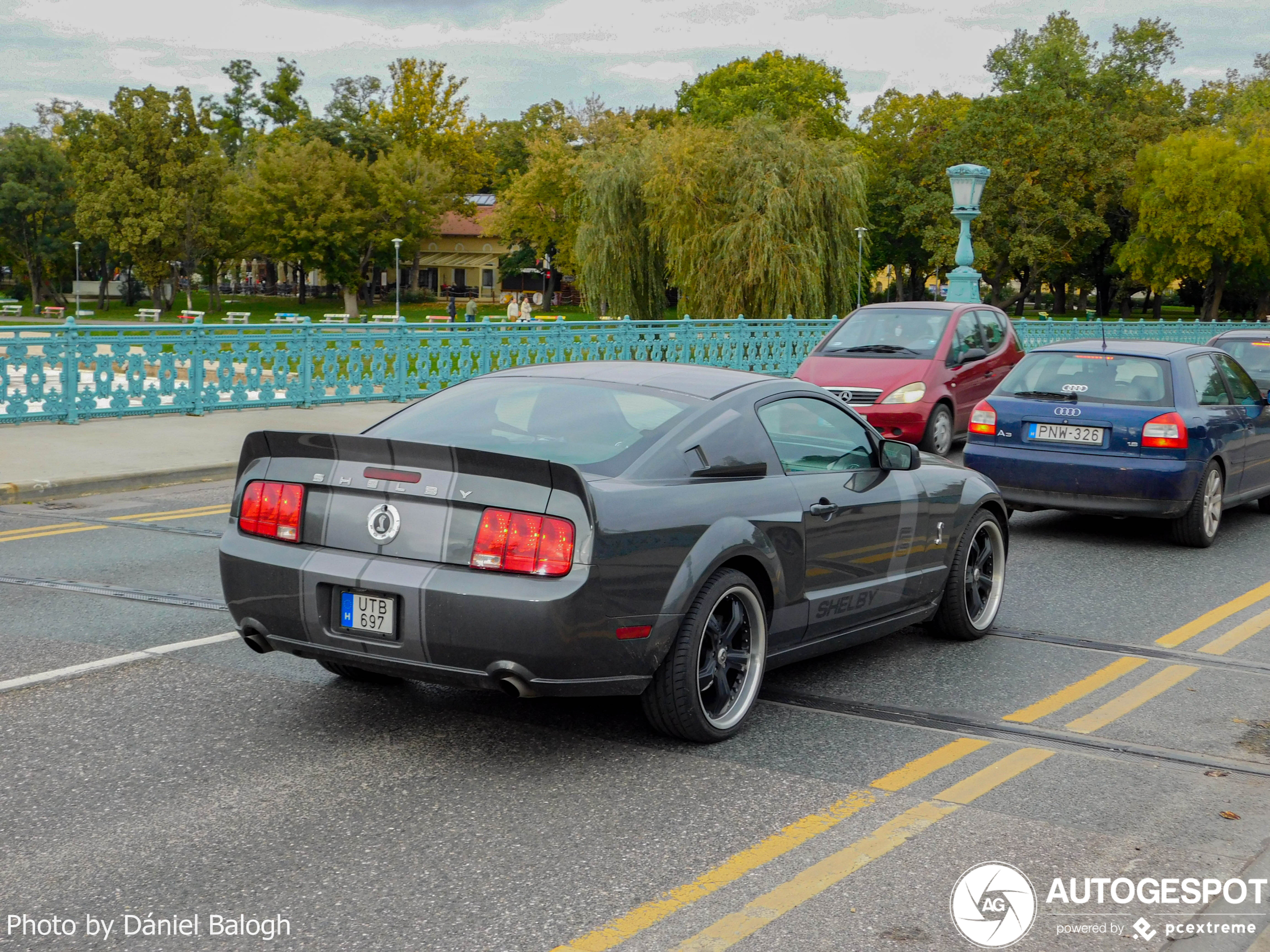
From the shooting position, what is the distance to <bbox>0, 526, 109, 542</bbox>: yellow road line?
9617mm

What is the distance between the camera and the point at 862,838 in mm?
4297

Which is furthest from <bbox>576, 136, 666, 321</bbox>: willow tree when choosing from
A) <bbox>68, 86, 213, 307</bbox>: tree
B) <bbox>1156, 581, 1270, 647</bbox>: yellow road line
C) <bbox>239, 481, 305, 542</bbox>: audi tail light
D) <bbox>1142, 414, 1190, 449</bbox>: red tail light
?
<bbox>68, 86, 213, 307</bbox>: tree

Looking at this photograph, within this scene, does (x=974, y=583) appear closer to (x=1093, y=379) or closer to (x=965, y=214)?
(x=1093, y=379)

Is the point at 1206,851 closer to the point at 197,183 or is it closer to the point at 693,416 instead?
the point at 693,416

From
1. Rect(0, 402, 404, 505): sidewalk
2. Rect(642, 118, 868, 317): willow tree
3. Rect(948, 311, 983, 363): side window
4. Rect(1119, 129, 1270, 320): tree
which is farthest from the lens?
Rect(1119, 129, 1270, 320): tree

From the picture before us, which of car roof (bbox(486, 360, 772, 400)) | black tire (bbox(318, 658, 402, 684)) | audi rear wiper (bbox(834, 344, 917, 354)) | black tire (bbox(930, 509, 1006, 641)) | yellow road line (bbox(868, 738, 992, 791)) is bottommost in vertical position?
yellow road line (bbox(868, 738, 992, 791))

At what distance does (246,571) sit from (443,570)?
87cm

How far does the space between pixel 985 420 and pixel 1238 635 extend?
11.8ft

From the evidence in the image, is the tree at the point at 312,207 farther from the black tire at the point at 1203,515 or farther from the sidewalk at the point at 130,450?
the black tire at the point at 1203,515

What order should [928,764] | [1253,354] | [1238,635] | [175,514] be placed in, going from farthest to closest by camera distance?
[1253,354], [175,514], [1238,635], [928,764]

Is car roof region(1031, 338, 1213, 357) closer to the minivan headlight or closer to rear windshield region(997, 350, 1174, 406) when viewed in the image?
rear windshield region(997, 350, 1174, 406)

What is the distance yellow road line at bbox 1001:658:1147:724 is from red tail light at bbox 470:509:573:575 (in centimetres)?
215

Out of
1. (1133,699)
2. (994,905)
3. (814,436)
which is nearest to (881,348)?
(814,436)

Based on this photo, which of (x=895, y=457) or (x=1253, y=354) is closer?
(x=895, y=457)
